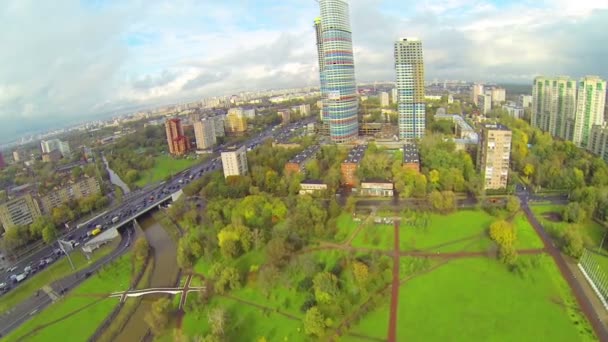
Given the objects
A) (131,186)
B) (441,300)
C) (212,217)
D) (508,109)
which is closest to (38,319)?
(212,217)

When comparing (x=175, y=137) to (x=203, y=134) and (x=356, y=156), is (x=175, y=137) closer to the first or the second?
(x=203, y=134)

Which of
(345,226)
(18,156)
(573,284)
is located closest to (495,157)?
(573,284)

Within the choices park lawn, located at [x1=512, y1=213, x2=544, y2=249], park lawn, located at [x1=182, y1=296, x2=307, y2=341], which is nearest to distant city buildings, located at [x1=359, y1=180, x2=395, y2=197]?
park lawn, located at [x1=512, y1=213, x2=544, y2=249]

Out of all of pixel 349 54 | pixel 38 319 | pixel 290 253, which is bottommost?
pixel 38 319

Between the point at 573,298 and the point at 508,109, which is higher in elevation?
the point at 508,109

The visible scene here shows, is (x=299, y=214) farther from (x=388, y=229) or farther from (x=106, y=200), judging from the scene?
(x=106, y=200)

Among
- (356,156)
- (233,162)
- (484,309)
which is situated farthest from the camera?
(356,156)

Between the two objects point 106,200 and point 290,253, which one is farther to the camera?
point 106,200

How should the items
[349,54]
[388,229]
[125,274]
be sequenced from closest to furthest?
[125,274], [388,229], [349,54]
